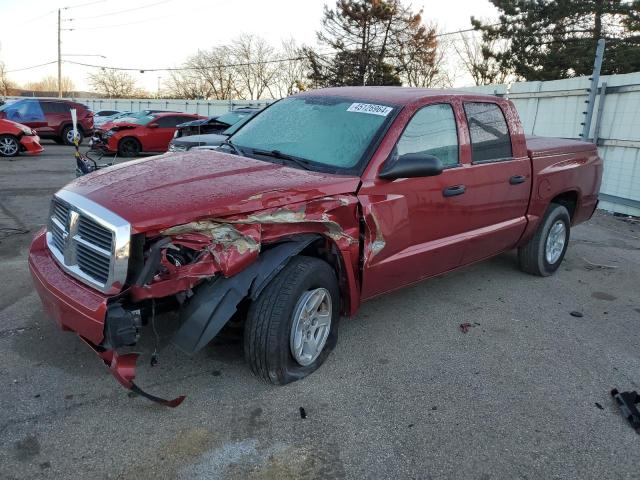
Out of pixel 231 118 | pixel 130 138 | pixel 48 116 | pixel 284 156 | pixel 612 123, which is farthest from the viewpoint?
pixel 48 116

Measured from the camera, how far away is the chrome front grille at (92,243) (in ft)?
8.70

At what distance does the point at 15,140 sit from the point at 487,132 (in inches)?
547

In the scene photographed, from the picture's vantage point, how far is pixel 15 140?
14336 mm

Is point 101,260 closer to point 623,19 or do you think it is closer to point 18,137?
point 18,137

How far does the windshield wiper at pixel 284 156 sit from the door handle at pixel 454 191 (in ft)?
3.69

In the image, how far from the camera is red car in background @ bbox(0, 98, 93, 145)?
17.7m

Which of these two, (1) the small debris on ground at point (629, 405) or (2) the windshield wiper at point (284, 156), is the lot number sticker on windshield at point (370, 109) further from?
(1) the small debris on ground at point (629, 405)

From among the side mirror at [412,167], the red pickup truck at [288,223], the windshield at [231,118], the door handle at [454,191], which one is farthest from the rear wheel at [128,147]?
the side mirror at [412,167]

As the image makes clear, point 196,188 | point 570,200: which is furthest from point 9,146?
point 570,200

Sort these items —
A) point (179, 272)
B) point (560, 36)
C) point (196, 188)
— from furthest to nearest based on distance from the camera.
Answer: point (560, 36) → point (196, 188) → point (179, 272)

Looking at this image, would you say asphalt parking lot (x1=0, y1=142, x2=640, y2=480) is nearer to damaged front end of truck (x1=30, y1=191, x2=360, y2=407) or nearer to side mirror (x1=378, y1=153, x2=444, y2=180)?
damaged front end of truck (x1=30, y1=191, x2=360, y2=407)

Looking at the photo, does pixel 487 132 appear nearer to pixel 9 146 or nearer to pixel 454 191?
pixel 454 191

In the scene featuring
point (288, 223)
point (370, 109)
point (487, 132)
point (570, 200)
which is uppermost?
point (370, 109)

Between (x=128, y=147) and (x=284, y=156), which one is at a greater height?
(x=284, y=156)
